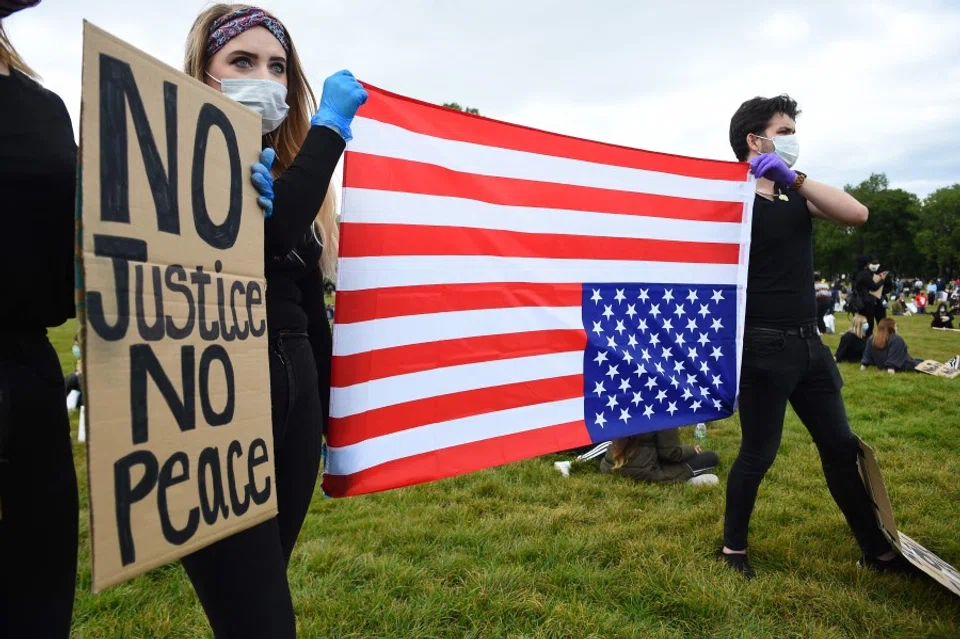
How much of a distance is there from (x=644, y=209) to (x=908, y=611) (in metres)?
2.23

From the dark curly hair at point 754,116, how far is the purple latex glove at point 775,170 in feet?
0.92

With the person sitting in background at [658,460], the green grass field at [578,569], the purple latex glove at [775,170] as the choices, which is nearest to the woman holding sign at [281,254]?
the green grass field at [578,569]

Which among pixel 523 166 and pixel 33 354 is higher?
pixel 523 166

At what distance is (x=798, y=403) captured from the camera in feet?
10.2

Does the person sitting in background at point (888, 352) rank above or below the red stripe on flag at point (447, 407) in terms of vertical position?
below

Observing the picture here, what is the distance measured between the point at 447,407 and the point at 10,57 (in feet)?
5.54

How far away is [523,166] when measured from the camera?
2611mm

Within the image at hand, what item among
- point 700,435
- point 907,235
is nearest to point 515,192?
point 700,435

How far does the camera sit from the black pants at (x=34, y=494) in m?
1.17

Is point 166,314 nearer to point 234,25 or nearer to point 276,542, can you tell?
point 276,542

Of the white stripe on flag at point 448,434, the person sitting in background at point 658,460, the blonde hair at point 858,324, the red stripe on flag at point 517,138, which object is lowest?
the person sitting in background at point 658,460

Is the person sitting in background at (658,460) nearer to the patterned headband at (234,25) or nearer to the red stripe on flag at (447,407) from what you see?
the red stripe on flag at (447,407)

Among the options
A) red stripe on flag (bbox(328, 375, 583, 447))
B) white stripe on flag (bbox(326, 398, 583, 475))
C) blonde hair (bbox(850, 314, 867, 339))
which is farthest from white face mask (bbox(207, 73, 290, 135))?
blonde hair (bbox(850, 314, 867, 339))

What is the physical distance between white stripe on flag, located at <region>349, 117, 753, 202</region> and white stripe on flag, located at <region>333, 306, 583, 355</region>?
1.95ft
